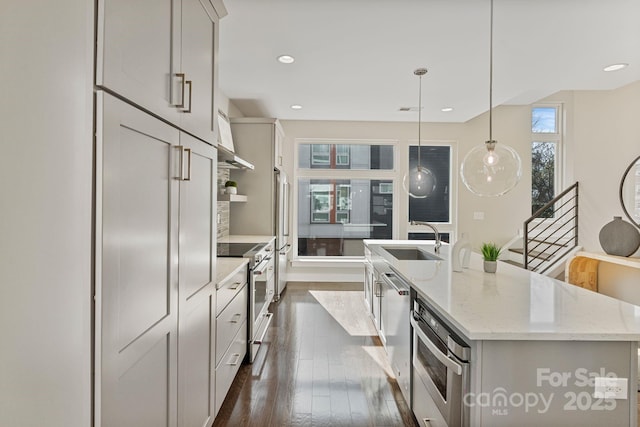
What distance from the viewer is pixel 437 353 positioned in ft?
4.94

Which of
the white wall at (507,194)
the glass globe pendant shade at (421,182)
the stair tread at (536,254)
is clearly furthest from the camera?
the white wall at (507,194)

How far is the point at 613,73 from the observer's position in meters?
3.61

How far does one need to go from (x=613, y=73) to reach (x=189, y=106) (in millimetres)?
4288

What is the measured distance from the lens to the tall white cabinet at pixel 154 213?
93cm

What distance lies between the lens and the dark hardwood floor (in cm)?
215

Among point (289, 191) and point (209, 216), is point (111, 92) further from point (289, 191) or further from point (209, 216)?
point (289, 191)

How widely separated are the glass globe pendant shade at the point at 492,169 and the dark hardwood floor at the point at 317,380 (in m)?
1.55

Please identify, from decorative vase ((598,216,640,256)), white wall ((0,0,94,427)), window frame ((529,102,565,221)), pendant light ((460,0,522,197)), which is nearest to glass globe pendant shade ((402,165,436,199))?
pendant light ((460,0,522,197))

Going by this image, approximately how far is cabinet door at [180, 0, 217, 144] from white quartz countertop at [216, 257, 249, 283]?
2.60 feet

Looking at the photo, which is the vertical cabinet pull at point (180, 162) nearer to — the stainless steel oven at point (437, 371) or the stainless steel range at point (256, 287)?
the stainless steel oven at point (437, 371)

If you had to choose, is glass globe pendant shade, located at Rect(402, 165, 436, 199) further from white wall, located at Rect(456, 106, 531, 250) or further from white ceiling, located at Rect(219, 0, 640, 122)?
white wall, located at Rect(456, 106, 531, 250)

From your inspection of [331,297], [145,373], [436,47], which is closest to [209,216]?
[145,373]

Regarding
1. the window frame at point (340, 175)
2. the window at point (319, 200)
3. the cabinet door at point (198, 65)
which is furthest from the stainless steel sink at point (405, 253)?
the cabinet door at point (198, 65)

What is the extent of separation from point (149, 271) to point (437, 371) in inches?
51.6
